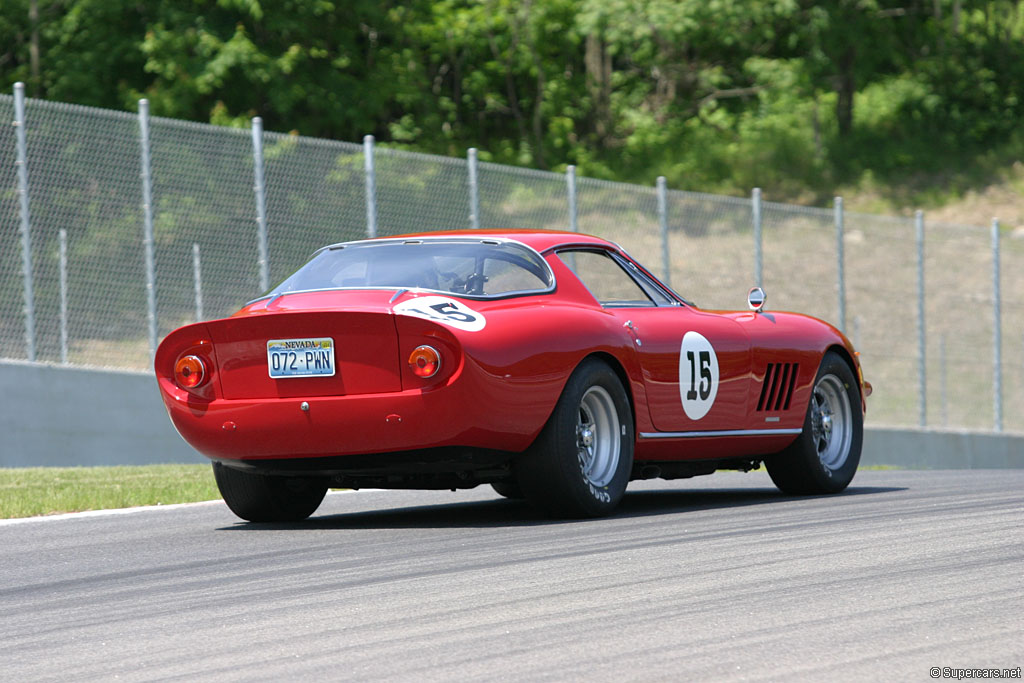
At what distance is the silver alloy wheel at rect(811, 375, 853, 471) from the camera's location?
938 cm

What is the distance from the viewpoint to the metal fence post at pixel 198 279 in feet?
48.2

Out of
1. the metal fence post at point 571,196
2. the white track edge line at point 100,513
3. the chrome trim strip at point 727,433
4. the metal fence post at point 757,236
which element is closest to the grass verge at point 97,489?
the white track edge line at point 100,513

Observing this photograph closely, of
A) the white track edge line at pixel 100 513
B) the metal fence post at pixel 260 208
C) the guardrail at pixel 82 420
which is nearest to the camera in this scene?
the white track edge line at pixel 100 513

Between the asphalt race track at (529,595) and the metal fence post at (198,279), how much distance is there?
21.3ft

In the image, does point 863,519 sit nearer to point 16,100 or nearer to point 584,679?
point 584,679

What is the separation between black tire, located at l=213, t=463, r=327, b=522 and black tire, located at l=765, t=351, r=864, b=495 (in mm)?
2621

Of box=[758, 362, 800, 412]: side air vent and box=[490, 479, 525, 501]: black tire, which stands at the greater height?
box=[758, 362, 800, 412]: side air vent

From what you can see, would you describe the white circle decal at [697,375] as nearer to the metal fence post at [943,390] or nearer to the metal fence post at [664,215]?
the metal fence post at [664,215]

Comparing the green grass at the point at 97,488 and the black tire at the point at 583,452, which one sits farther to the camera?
the green grass at the point at 97,488

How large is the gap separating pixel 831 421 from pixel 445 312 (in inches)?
126

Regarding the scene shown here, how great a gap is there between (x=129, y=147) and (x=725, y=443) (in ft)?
25.0

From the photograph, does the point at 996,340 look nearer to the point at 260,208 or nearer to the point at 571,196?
the point at 571,196

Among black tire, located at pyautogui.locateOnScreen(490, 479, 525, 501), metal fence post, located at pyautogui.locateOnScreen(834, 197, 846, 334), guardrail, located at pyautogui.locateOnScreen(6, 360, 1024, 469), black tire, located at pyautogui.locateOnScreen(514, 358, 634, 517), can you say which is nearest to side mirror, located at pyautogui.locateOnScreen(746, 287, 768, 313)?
black tire, located at pyautogui.locateOnScreen(514, 358, 634, 517)

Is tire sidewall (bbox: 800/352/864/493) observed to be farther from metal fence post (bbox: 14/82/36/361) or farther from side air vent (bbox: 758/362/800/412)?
metal fence post (bbox: 14/82/36/361)
